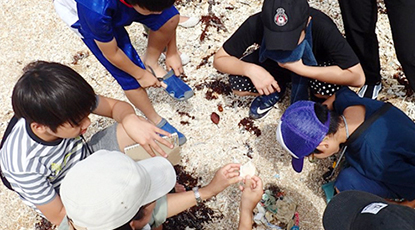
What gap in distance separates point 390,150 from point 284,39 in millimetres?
1003

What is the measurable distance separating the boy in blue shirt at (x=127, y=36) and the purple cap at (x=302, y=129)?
104cm

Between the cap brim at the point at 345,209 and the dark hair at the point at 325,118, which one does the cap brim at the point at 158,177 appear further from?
the dark hair at the point at 325,118

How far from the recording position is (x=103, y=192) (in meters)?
1.76

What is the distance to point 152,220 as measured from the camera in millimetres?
2373

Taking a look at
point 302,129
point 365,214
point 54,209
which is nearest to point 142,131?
point 54,209

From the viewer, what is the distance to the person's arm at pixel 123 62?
8.68 feet

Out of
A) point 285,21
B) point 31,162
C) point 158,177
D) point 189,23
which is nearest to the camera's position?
point 31,162

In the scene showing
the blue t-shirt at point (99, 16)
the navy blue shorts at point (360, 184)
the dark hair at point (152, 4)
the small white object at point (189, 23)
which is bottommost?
the navy blue shorts at point (360, 184)

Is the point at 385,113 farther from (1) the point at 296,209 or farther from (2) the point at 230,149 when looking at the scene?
(2) the point at 230,149

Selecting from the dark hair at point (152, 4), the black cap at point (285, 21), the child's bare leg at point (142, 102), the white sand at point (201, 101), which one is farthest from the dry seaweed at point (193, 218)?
the dark hair at point (152, 4)

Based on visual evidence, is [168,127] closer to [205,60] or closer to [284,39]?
[205,60]

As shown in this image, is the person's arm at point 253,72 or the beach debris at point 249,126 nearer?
the person's arm at point 253,72

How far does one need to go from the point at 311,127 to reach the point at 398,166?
622 mm

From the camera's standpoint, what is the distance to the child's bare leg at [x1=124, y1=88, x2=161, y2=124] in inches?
124
